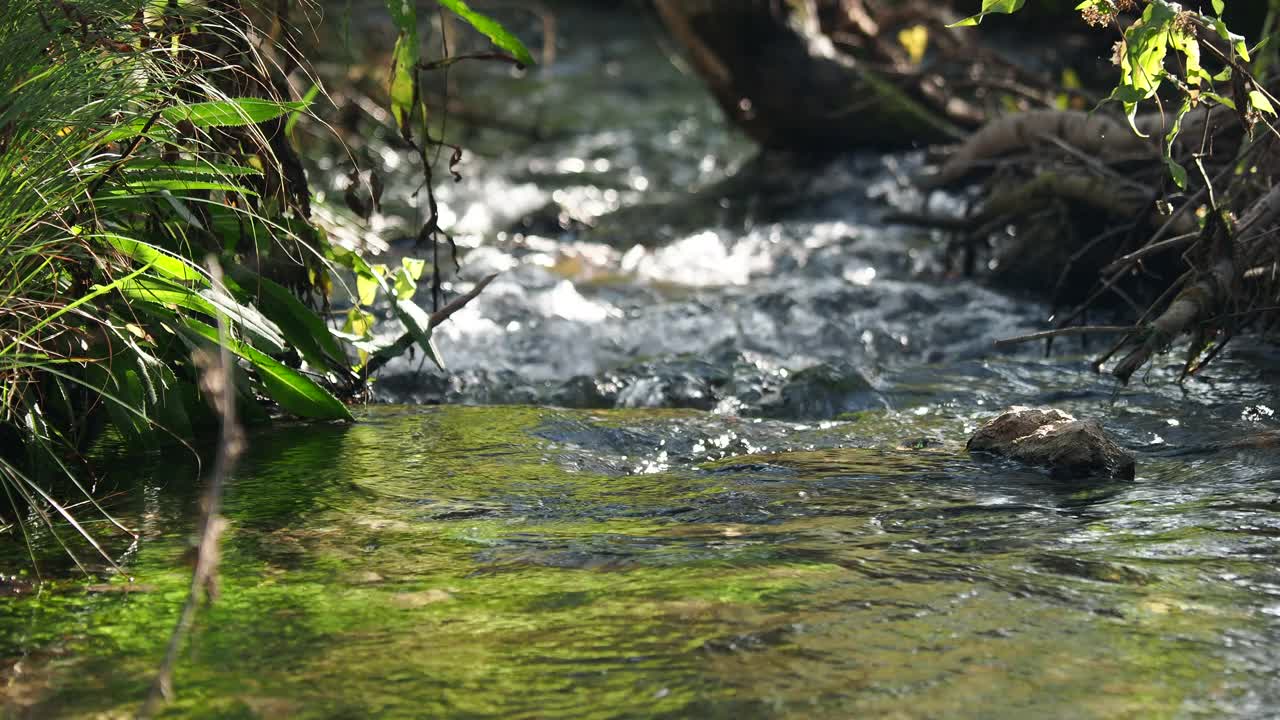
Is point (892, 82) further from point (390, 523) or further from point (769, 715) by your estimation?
point (769, 715)

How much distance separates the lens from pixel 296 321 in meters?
3.16

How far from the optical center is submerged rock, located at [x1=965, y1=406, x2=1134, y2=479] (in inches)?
113

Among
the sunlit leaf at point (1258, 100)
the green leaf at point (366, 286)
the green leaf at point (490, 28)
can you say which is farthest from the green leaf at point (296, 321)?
the sunlit leaf at point (1258, 100)

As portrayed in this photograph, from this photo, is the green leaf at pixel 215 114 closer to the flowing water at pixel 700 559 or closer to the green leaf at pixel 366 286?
the green leaf at pixel 366 286

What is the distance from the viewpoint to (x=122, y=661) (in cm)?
189

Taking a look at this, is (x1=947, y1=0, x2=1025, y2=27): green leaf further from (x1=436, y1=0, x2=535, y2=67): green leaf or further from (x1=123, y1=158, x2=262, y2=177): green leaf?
(x1=123, y1=158, x2=262, y2=177): green leaf

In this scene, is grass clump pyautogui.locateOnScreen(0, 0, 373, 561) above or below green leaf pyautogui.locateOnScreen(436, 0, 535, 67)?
below

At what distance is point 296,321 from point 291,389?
216mm

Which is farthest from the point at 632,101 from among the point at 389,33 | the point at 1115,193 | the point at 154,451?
the point at 154,451

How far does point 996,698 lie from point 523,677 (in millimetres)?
622

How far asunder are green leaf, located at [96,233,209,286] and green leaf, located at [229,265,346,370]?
16.6 inches

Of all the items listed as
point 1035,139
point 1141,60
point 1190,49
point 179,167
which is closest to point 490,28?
point 179,167

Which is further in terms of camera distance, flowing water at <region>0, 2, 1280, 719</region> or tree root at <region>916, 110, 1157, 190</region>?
tree root at <region>916, 110, 1157, 190</region>

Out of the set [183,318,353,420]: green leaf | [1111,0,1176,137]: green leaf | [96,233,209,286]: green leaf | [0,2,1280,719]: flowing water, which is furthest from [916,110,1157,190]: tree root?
[96,233,209,286]: green leaf
